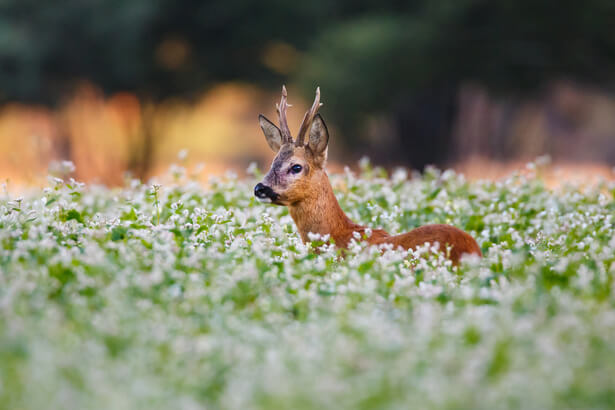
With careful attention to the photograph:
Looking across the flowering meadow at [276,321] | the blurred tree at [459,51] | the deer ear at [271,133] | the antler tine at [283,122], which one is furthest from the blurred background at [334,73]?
the flowering meadow at [276,321]

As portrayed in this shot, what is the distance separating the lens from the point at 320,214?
667 centimetres

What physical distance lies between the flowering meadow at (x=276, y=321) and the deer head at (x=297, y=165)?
0.27 metres

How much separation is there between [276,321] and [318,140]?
259 cm

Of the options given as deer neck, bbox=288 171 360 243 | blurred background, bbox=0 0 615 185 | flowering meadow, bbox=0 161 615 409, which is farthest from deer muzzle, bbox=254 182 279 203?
blurred background, bbox=0 0 615 185

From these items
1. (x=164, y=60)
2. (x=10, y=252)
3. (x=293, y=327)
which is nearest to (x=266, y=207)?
(x=10, y=252)

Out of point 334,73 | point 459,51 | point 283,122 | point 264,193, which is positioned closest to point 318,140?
point 283,122

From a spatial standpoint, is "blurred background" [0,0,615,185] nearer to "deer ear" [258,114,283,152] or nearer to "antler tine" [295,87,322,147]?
"deer ear" [258,114,283,152]

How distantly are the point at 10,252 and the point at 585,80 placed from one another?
15.8 meters

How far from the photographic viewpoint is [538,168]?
9977mm

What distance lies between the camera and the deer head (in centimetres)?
651

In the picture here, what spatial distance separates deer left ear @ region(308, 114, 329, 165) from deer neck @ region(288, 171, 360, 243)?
14 cm

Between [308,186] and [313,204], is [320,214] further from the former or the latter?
[308,186]

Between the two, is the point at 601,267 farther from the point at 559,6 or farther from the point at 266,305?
the point at 559,6

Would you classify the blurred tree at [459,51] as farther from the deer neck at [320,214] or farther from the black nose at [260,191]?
the black nose at [260,191]
